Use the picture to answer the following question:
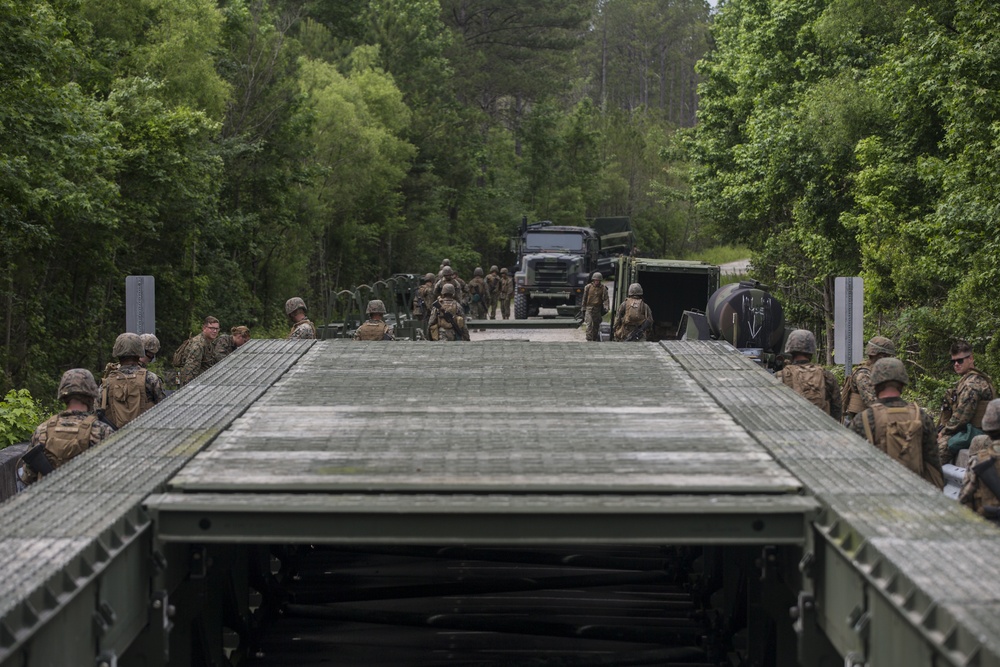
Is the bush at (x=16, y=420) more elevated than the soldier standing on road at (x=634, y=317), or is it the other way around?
the soldier standing on road at (x=634, y=317)

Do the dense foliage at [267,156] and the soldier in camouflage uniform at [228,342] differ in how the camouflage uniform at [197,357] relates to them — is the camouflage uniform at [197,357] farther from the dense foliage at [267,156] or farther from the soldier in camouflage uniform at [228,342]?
the dense foliage at [267,156]

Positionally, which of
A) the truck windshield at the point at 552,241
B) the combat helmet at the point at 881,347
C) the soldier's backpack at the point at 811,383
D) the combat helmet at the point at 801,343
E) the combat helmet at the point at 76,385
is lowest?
the soldier's backpack at the point at 811,383

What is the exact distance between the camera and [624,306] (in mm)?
18109

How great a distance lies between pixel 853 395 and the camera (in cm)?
1062

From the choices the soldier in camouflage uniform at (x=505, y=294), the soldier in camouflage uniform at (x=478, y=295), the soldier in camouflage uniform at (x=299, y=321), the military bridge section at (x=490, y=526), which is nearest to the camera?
the military bridge section at (x=490, y=526)

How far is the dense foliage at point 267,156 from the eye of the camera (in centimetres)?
2070

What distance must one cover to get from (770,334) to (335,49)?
123ft

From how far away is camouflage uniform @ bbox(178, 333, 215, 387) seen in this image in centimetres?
1284

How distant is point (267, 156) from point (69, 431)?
29.9m

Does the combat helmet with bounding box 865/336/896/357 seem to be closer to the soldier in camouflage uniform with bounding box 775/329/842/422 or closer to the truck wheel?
the soldier in camouflage uniform with bounding box 775/329/842/422

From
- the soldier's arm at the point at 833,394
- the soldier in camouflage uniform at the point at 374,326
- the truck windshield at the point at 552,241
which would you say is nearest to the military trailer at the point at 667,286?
the soldier in camouflage uniform at the point at 374,326

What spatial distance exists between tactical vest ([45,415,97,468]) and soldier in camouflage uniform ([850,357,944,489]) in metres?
4.33

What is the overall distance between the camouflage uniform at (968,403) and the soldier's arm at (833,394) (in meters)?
0.80

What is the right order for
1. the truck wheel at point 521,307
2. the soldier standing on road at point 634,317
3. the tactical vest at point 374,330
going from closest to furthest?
the tactical vest at point 374,330 → the soldier standing on road at point 634,317 → the truck wheel at point 521,307
